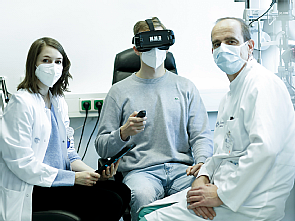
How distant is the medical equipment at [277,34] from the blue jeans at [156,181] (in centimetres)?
68

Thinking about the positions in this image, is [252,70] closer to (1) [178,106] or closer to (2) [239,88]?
(2) [239,88]

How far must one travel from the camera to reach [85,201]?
4.64 feet

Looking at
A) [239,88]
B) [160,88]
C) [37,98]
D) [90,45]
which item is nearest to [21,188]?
[37,98]

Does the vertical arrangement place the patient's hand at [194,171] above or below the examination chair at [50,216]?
above

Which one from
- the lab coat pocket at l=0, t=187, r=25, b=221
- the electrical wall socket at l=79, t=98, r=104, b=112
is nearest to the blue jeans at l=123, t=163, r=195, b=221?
the lab coat pocket at l=0, t=187, r=25, b=221

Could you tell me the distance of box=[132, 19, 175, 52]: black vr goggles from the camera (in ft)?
5.50

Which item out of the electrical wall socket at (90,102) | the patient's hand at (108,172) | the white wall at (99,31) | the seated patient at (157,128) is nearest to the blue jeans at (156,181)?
the seated patient at (157,128)

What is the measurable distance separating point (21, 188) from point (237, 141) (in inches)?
36.1

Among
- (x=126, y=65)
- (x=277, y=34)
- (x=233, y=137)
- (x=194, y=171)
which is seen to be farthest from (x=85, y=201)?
(x=277, y=34)

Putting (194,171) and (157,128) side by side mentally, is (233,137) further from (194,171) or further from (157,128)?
(157,128)

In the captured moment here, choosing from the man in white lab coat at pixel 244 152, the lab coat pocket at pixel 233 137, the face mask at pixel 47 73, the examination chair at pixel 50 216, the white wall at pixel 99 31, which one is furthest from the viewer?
the white wall at pixel 99 31

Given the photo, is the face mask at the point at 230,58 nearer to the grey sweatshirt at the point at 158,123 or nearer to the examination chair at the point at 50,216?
the grey sweatshirt at the point at 158,123

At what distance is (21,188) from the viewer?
4.30ft

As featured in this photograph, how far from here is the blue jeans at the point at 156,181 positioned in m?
1.50
